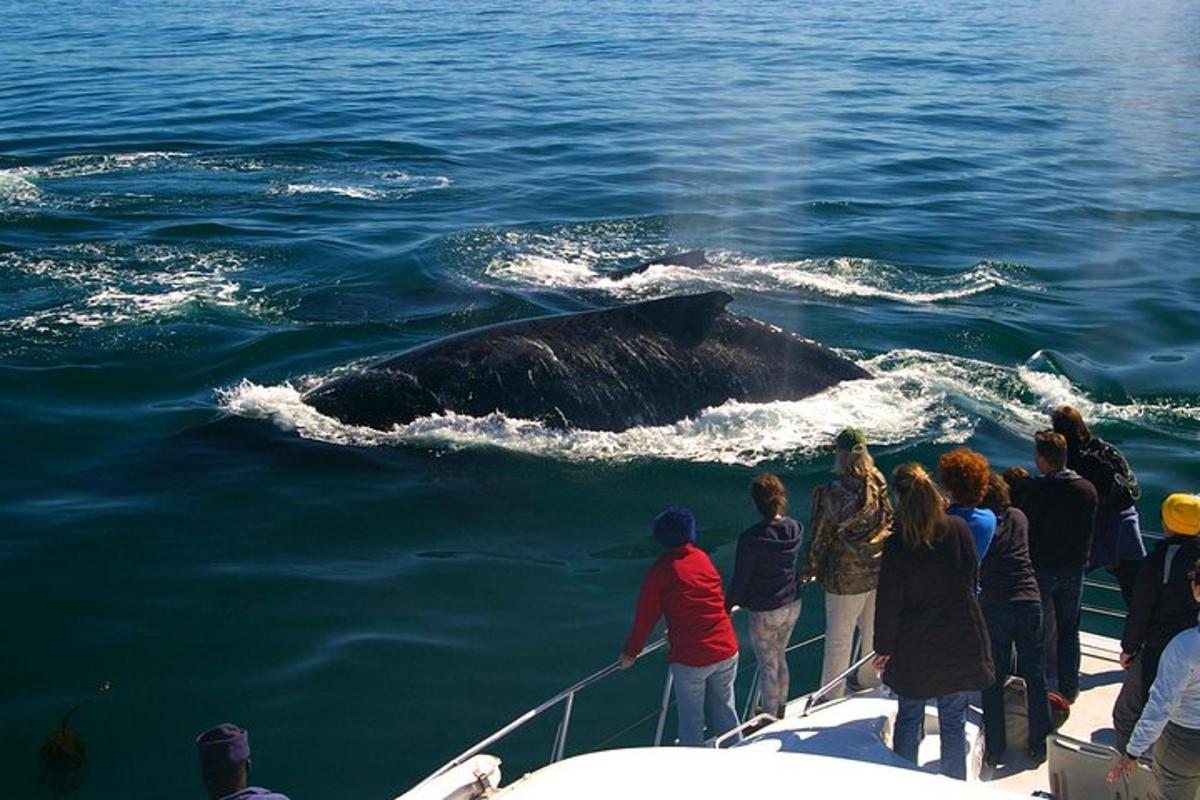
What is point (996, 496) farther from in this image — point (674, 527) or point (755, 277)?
point (755, 277)

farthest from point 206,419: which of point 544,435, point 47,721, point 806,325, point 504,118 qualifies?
point 504,118

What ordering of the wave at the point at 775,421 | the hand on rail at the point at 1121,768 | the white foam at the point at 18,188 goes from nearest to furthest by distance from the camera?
1. the hand on rail at the point at 1121,768
2. the wave at the point at 775,421
3. the white foam at the point at 18,188

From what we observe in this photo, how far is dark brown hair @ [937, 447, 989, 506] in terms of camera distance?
7594 mm

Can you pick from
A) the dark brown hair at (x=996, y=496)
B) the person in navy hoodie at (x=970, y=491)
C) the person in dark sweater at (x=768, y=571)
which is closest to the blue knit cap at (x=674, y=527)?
the person in dark sweater at (x=768, y=571)

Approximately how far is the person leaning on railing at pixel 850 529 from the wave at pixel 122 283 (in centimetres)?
1380

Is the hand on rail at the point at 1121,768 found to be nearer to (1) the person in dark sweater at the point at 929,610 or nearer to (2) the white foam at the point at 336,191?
(1) the person in dark sweater at the point at 929,610

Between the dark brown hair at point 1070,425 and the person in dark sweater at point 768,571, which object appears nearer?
the person in dark sweater at point 768,571

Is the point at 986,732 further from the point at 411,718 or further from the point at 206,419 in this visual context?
the point at 206,419

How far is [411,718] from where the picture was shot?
998 centimetres

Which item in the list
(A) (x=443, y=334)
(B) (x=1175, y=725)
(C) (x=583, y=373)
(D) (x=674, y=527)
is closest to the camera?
(B) (x=1175, y=725)

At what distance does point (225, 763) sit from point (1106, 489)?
5964mm

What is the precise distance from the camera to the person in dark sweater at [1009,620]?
7.87m

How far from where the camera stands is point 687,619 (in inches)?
314

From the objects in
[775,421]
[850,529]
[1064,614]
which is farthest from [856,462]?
[775,421]
